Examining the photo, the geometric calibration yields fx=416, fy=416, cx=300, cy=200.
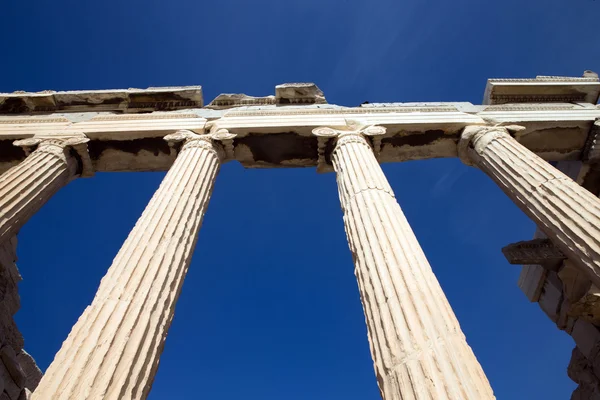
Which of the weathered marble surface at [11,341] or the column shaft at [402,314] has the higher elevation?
the weathered marble surface at [11,341]

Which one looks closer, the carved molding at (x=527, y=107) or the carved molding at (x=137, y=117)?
the carved molding at (x=137, y=117)

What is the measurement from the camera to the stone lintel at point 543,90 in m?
18.5

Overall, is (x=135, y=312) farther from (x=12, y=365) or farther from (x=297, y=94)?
(x=297, y=94)

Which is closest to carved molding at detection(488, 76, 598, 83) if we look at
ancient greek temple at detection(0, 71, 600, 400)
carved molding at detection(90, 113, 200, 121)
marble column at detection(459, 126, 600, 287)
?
ancient greek temple at detection(0, 71, 600, 400)

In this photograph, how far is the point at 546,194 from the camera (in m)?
10.9

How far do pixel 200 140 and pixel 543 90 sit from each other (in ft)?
50.7

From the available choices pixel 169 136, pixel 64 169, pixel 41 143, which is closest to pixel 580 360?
pixel 169 136

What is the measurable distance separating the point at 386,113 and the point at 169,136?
8.51 meters

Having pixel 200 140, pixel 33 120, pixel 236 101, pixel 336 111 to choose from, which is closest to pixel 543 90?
pixel 336 111

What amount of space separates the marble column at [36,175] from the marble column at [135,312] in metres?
3.83

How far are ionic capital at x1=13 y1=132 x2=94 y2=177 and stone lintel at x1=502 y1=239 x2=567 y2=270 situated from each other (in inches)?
654

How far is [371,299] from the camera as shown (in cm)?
801

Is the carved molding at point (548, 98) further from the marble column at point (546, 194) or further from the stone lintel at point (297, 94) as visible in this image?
the stone lintel at point (297, 94)

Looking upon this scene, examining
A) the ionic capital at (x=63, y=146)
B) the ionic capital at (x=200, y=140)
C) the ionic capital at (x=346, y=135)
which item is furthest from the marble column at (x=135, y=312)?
the ionic capital at (x=63, y=146)
